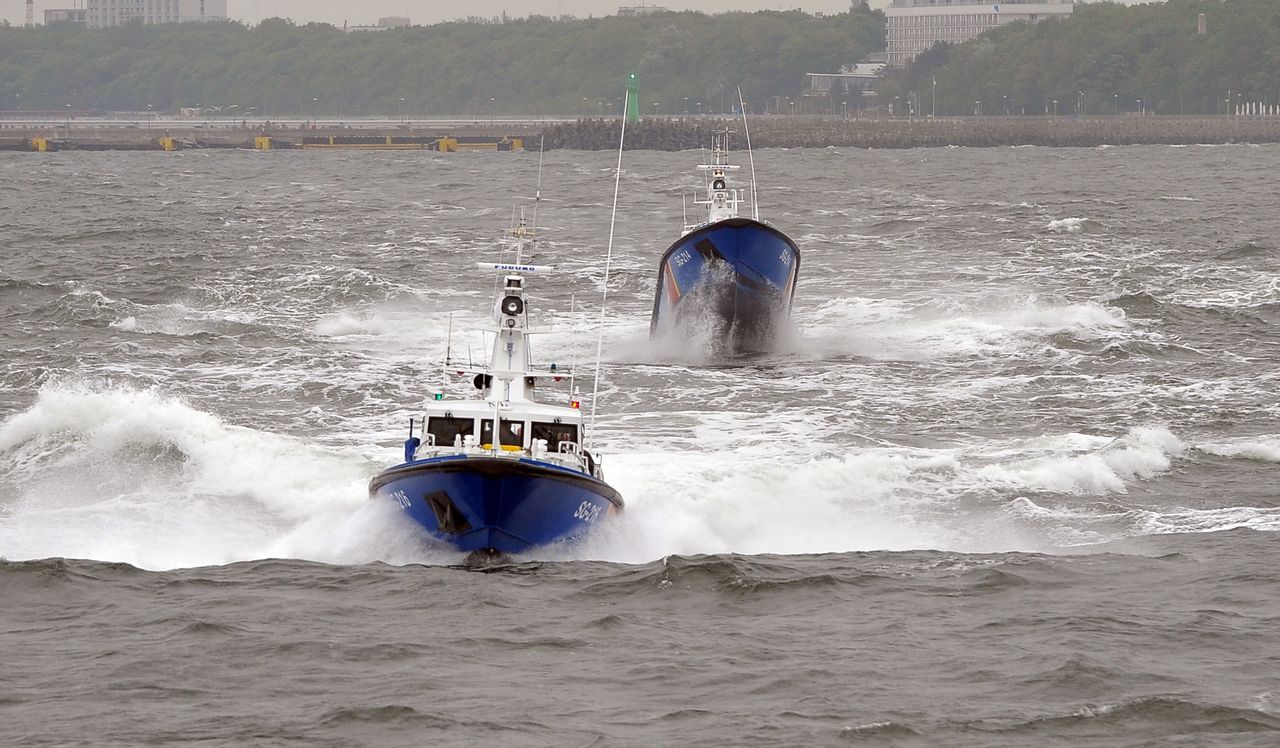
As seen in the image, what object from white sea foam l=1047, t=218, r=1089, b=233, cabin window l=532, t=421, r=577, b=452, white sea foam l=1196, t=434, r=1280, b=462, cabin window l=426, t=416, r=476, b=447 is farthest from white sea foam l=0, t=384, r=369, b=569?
white sea foam l=1047, t=218, r=1089, b=233

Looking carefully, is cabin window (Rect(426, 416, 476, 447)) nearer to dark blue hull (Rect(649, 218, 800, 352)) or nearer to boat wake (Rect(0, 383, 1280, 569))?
boat wake (Rect(0, 383, 1280, 569))

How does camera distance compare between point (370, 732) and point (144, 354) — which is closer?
point (370, 732)

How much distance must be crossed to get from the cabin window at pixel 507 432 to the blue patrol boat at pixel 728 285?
21.0 m

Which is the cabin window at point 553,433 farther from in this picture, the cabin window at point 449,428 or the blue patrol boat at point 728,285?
the blue patrol boat at point 728,285

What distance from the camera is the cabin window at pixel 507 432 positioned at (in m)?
24.4

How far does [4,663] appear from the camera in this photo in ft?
64.3

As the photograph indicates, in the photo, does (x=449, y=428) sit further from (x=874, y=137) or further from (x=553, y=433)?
(x=874, y=137)

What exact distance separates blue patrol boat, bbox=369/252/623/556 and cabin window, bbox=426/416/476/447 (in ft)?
0.04

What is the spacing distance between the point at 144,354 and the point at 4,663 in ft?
80.8

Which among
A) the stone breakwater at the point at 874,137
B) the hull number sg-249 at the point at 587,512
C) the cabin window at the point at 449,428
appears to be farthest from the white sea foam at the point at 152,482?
the stone breakwater at the point at 874,137

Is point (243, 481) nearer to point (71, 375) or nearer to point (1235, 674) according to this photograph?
point (71, 375)

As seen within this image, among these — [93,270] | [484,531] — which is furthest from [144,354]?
[484,531]

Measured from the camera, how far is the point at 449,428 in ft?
80.2

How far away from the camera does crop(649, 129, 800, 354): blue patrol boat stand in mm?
45094
